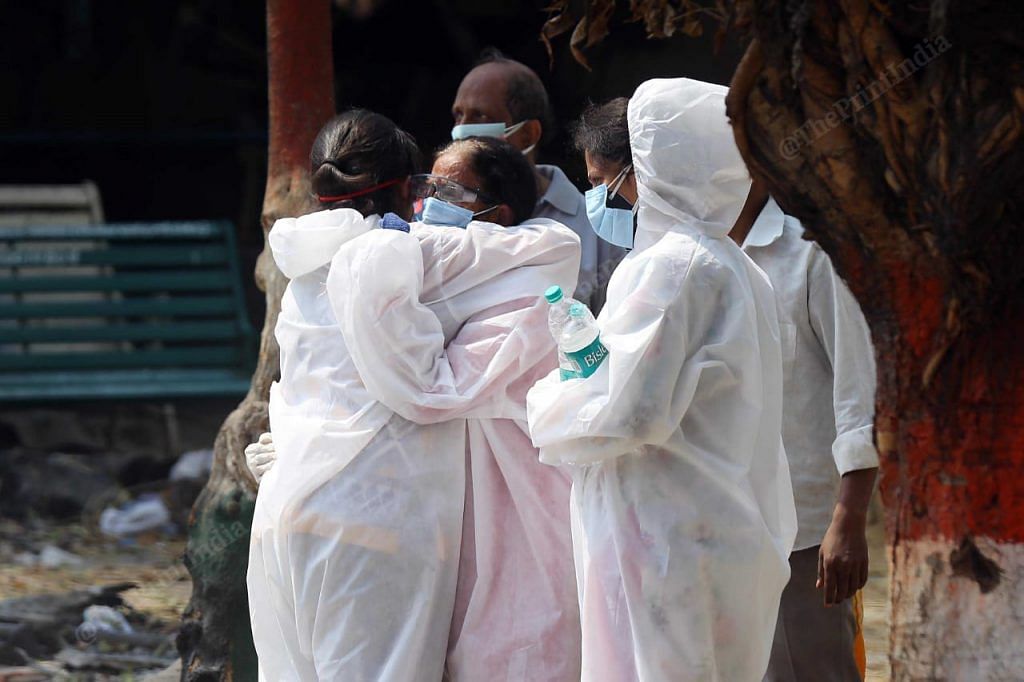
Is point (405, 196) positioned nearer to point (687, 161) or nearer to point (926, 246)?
point (687, 161)

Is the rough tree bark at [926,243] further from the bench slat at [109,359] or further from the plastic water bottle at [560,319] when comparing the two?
the bench slat at [109,359]

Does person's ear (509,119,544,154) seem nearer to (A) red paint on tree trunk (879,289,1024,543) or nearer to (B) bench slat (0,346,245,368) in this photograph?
(A) red paint on tree trunk (879,289,1024,543)

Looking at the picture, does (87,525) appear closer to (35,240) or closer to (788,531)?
(35,240)

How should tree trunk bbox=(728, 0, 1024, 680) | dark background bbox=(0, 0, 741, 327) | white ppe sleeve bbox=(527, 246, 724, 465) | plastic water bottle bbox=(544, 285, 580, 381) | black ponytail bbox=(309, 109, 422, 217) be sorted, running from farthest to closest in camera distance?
dark background bbox=(0, 0, 741, 327), black ponytail bbox=(309, 109, 422, 217), plastic water bottle bbox=(544, 285, 580, 381), white ppe sleeve bbox=(527, 246, 724, 465), tree trunk bbox=(728, 0, 1024, 680)

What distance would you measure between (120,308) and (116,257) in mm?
288

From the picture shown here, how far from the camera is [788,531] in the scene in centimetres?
310

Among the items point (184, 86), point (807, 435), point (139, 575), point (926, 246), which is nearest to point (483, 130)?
point (807, 435)

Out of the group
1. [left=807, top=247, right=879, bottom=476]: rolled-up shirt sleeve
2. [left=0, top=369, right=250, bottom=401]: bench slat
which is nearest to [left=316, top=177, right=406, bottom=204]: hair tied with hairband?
[left=807, top=247, right=879, bottom=476]: rolled-up shirt sleeve

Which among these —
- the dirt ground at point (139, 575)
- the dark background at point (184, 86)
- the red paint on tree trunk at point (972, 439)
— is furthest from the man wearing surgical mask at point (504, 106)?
the dark background at point (184, 86)

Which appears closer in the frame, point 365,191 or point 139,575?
point 365,191

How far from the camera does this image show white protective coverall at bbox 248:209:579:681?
3.28 metres

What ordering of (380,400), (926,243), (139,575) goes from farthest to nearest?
(139,575)
(380,400)
(926,243)

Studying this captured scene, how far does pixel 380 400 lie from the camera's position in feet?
10.8

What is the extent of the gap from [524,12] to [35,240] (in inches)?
125
